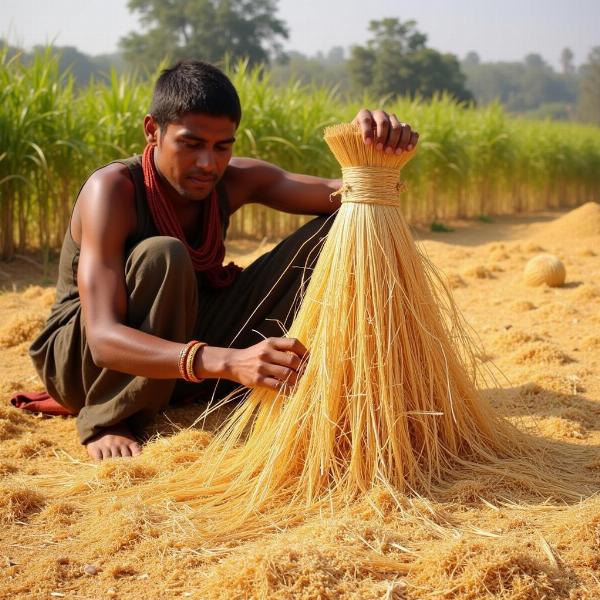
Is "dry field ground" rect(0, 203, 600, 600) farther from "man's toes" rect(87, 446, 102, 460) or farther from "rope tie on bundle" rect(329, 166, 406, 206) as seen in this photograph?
"rope tie on bundle" rect(329, 166, 406, 206)

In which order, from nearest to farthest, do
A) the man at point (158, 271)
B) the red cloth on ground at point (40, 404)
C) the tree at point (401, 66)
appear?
the man at point (158, 271)
the red cloth on ground at point (40, 404)
the tree at point (401, 66)

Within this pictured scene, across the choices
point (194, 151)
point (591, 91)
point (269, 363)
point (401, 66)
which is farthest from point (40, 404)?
point (591, 91)

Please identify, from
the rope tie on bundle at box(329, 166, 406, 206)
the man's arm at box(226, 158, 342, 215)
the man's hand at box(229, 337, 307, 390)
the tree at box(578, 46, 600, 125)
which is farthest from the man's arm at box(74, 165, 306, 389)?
the tree at box(578, 46, 600, 125)

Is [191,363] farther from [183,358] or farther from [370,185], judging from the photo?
[370,185]

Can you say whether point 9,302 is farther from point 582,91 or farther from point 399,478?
point 582,91

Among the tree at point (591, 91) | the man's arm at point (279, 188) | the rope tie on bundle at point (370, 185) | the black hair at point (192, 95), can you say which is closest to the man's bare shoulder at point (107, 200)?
the black hair at point (192, 95)

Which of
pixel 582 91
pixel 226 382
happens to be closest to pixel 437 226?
pixel 226 382

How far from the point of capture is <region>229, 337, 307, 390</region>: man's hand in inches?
83.3

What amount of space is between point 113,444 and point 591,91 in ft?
249

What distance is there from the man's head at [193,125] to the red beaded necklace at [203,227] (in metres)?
0.06

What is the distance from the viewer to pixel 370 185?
7.29ft

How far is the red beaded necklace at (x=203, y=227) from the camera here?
276 cm

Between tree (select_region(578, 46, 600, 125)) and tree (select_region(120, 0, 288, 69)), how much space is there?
107ft

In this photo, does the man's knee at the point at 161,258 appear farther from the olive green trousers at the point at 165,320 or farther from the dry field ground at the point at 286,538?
the dry field ground at the point at 286,538
